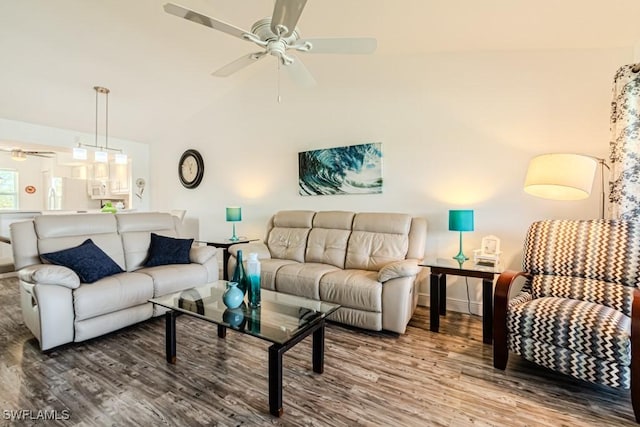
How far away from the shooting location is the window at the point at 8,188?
7184 millimetres

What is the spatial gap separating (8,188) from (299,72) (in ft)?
28.8

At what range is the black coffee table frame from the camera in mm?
1626

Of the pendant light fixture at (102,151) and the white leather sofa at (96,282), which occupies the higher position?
the pendant light fixture at (102,151)

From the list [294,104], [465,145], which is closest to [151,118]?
[294,104]

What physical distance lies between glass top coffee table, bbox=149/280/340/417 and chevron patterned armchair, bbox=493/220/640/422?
123cm

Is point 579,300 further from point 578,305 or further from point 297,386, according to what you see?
point 297,386

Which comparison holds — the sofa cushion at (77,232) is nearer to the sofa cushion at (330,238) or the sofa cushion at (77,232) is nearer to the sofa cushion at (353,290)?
the sofa cushion at (330,238)

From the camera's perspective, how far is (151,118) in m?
5.22

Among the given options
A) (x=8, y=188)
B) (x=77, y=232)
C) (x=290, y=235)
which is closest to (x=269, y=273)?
(x=290, y=235)

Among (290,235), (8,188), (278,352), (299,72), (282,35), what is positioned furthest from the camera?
(8,188)

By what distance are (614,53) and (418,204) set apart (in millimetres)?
2064

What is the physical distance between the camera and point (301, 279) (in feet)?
9.84

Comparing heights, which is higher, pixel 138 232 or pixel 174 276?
pixel 138 232

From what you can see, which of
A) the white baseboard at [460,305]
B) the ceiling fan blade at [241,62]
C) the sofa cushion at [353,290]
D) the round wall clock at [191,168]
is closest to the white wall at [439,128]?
the white baseboard at [460,305]
